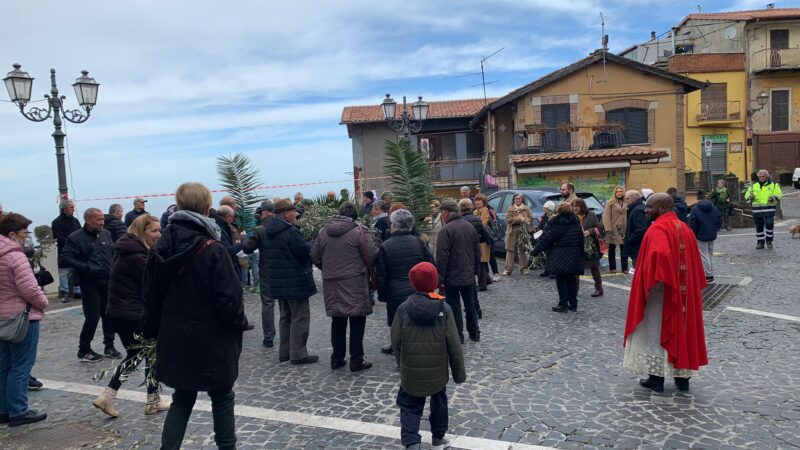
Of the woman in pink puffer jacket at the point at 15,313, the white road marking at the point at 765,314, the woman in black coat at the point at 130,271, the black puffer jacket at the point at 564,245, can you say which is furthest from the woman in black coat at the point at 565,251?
the woman in pink puffer jacket at the point at 15,313

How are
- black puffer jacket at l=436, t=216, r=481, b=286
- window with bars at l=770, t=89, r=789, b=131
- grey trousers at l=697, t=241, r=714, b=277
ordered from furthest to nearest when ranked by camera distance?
window with bars at l=770, t=89, r=789, b=131 → grey trousers at l=697, t=241, r=714, b=277 → black puffer jacket at l=436, t=216, r=481, b=286

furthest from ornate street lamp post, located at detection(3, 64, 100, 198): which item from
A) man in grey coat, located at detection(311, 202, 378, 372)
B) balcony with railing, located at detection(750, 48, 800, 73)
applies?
balcony with railing, located at detection(750, 48, 800, 73)

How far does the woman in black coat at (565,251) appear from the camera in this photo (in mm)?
8023

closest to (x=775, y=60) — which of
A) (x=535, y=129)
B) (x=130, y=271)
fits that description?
(x=535, y=129)

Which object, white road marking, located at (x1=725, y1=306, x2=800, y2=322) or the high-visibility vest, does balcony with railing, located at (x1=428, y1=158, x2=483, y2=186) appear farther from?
white road marking, located at (x1=725, y1=306, x2=800, y2=322)

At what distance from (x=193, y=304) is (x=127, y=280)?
6.79 feet

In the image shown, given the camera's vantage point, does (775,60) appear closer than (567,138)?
No

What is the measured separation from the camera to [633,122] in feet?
77.0

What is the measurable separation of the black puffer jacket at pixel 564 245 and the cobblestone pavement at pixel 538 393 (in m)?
0.68

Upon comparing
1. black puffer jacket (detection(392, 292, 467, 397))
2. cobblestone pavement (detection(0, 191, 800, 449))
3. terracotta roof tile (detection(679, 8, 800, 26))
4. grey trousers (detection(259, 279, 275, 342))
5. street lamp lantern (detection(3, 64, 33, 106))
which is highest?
terracotta roof tile (detection(679, 8, 800, 26))

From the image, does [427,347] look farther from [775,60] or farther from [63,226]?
[775,60]

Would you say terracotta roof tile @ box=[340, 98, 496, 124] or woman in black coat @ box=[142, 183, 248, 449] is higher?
terracotta roof tile @ box=[340, 98, 496, 124]

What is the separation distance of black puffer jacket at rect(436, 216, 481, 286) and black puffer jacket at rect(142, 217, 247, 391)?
131 inches

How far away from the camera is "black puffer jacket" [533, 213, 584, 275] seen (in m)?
8.01
